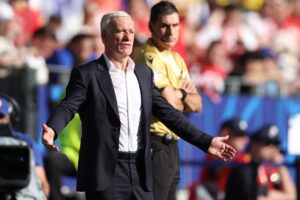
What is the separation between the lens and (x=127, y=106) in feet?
26.5

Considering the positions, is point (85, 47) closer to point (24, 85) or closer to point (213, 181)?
point (24, 85)

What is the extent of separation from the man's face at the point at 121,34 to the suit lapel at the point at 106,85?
175 millimetres

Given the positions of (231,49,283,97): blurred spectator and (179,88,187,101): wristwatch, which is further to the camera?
(231,49,283,97): blurred spectator

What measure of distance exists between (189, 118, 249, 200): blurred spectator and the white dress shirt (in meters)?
4.49

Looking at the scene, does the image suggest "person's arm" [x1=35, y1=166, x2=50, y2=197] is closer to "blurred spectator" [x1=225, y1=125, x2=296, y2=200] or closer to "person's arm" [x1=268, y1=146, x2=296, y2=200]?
"blurred spectator" [x1=225, y1=125, x2=296, y2=200]

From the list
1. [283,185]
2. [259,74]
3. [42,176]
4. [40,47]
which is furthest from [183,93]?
[259,74]

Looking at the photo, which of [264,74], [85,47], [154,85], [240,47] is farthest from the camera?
[240,47]

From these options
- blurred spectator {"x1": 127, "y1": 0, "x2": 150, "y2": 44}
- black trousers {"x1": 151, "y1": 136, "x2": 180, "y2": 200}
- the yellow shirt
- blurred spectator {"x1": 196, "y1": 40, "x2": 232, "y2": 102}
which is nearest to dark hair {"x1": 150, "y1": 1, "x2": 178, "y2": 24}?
the yellow shirt

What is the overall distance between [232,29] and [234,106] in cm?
399

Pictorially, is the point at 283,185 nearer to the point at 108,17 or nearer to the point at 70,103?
the point at 108,17

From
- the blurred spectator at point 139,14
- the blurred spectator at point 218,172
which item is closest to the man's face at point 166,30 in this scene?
the blurred spectator at point 218,172

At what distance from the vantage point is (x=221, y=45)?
1761 cm

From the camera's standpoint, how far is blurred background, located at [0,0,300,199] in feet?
44.9

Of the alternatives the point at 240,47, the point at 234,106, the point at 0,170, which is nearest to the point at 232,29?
the point at 240,47
